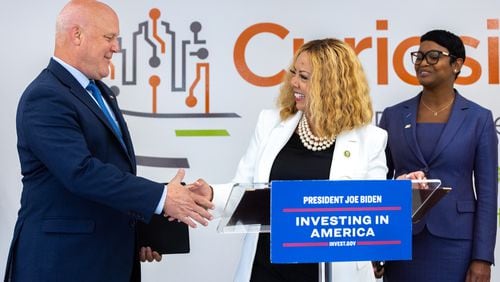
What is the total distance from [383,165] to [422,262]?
Result: 1.98 ft

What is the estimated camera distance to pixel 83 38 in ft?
7.81

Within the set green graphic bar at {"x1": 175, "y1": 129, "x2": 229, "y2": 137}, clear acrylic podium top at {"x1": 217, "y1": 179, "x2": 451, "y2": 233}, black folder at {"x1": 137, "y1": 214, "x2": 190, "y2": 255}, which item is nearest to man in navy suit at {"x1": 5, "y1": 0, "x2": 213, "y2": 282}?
black folder at {"x1": 137, "y1": 214, "x2": 190, "y2": 255}

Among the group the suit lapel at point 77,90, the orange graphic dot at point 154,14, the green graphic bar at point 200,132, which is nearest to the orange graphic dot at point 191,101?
the green graphic bar at point 200,132

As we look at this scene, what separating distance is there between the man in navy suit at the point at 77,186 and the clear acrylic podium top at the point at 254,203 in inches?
11.8

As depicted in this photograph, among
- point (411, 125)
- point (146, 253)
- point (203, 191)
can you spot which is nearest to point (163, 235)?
point (146, 253)

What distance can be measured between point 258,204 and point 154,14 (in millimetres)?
2349

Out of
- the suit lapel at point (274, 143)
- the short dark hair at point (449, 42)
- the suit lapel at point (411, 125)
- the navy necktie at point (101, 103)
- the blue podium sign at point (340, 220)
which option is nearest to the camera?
the blue podium sign at point (340, 220)

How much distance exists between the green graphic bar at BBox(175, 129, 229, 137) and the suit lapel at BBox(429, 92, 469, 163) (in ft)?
4.40

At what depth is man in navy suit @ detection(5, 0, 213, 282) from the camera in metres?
2.15

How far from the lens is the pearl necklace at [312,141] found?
2.67 meters

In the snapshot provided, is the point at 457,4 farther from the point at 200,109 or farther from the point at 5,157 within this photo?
the point at 5,157

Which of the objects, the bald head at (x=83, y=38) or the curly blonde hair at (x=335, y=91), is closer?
the bald head at (x=83, y=38)

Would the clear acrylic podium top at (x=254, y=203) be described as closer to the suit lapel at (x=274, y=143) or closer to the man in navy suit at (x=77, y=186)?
the man in navy suit at (x=77, y=186)

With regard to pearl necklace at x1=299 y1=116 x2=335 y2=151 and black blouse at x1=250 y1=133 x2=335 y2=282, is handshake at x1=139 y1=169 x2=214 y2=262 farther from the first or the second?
pearl necklace at x1=299 y1=116 x2=335 y2=151
